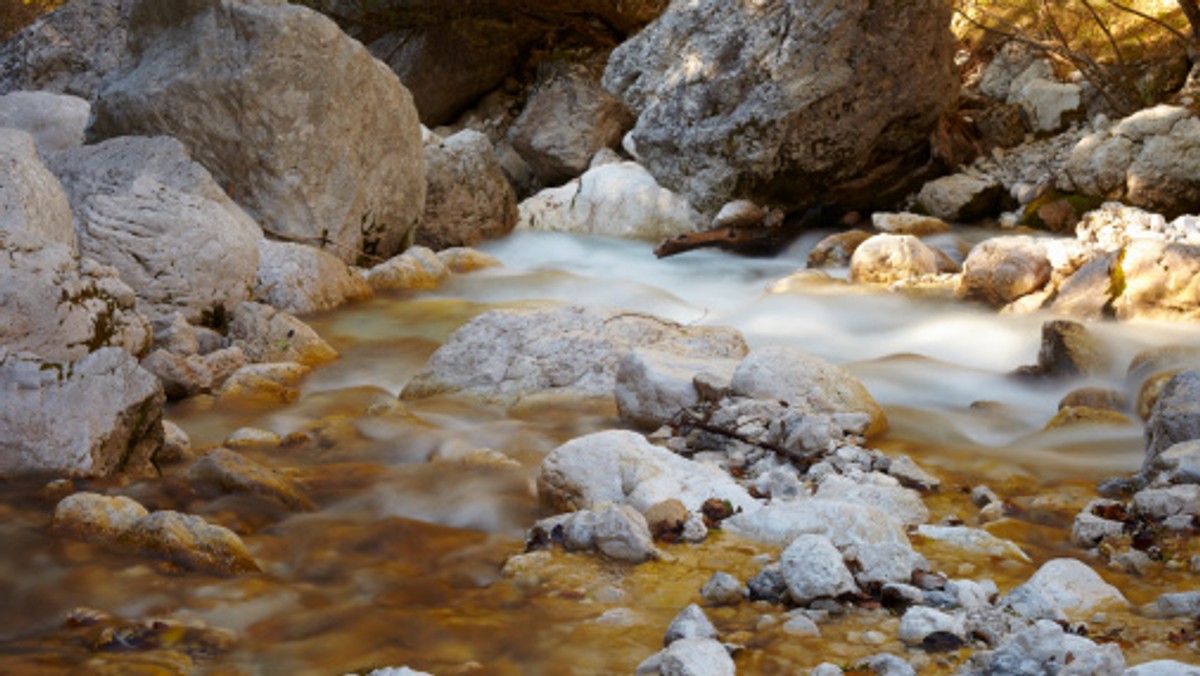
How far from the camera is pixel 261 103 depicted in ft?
30.1

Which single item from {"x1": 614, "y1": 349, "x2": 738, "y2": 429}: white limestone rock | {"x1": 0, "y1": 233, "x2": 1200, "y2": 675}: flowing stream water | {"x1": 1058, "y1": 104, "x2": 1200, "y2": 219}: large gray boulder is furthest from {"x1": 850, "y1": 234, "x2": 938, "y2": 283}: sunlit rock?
{"x1": 614, "y1": 349, "x2": 738, "y2": 429}: white limestone rock

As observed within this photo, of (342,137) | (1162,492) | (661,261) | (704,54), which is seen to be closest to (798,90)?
(704,54)

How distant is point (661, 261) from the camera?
37.5ft

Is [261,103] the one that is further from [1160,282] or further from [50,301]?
[1160,282]

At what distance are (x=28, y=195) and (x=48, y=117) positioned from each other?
5527mm

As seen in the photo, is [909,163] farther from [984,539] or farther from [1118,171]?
[984,539]

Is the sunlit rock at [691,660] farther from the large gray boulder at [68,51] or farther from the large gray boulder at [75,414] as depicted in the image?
the large gray boulder at [68,51]

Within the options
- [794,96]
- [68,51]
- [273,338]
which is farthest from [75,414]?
[68,51]

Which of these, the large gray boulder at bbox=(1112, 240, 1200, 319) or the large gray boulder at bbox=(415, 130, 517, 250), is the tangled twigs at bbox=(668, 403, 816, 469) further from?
the large gray boulder at bbox=(415, 130, 517, 250)

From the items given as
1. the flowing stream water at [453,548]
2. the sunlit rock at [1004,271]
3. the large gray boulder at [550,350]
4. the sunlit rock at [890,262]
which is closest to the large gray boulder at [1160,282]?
the flowing stream water at [453,548]

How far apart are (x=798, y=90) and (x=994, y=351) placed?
516 cm

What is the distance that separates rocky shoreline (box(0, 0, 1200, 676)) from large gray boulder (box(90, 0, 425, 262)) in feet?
0.09

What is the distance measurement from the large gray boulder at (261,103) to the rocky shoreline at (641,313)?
0.03 meters

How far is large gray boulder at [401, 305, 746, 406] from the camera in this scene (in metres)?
5.86
